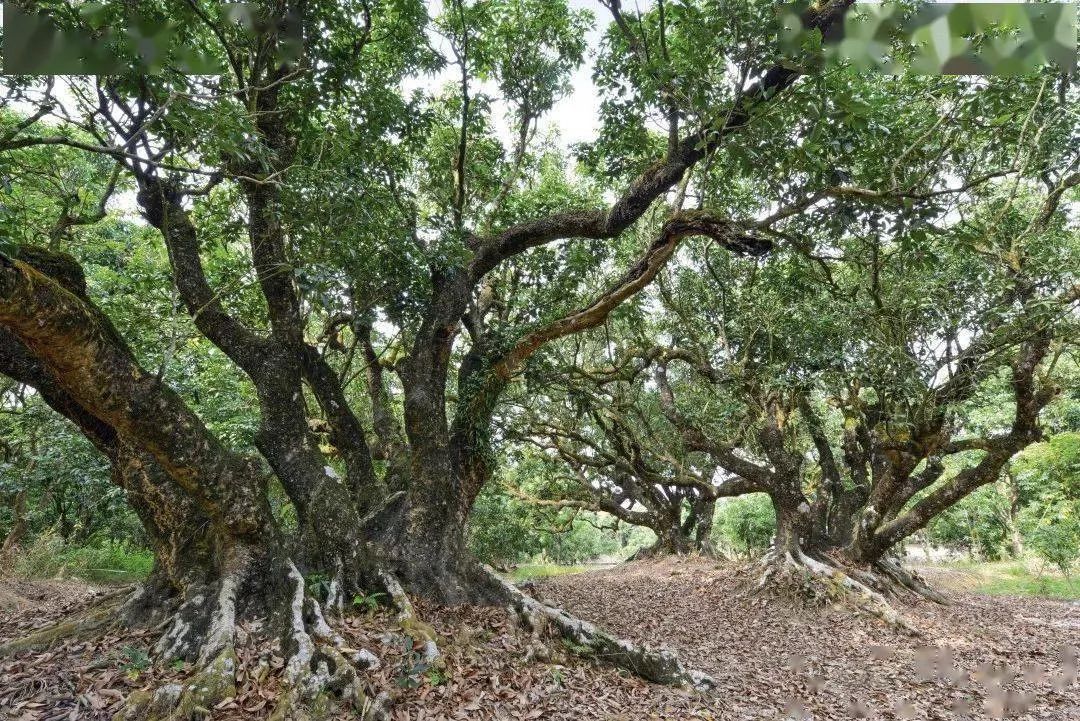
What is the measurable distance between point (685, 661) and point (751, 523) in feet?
60.3

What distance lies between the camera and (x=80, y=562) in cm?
1156

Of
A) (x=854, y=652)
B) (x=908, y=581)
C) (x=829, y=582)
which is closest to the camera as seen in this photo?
(x=854, y=652)

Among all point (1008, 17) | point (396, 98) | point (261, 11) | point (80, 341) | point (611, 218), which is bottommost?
point (1008, 17)

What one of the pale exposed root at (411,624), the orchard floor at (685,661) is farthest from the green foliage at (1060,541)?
the pale exposed root at (411,624)

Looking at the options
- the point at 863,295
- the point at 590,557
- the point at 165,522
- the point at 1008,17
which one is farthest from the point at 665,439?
the point at 590,557

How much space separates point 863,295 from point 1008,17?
1108 centimetres

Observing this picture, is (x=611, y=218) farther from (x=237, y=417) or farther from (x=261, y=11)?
(x=237, y=417)

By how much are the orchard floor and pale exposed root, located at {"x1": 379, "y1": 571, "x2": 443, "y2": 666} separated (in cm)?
17

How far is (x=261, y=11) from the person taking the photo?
4969 mm

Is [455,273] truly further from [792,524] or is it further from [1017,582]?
[1017,582]

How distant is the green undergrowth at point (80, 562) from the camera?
1051 centimetres

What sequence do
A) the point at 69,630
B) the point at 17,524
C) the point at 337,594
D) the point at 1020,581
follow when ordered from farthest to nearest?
the point at 1020,581
the point at 17,524
the point at 337,594
the point at 69,630

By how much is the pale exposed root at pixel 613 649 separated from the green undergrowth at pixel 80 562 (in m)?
8.74

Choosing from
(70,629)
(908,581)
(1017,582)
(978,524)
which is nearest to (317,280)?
(70,629)
